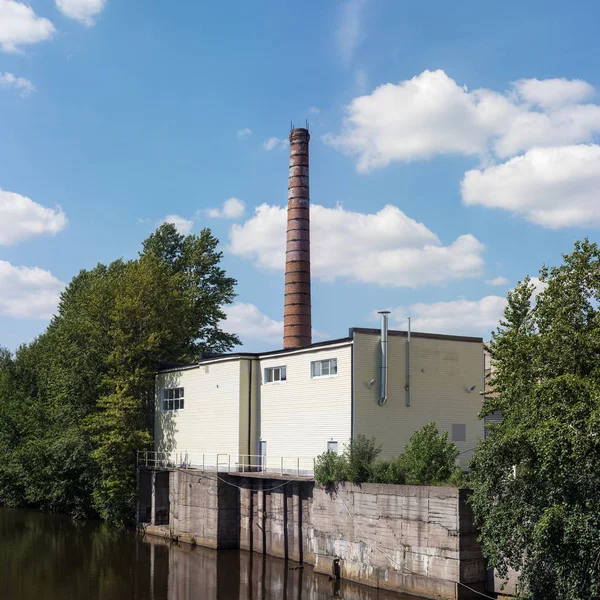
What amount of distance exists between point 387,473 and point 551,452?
1150 centimetres

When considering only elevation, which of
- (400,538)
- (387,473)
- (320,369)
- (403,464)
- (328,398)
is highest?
(320,369)

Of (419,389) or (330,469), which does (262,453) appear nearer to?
(330,469)

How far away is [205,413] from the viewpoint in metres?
46.2

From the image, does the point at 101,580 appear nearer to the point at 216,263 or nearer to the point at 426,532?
the point at 426,532

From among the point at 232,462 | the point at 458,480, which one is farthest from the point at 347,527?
the point at 232,462

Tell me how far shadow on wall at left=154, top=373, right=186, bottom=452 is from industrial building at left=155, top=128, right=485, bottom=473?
1505mm

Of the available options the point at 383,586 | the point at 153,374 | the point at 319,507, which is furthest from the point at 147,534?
the point at 383,586

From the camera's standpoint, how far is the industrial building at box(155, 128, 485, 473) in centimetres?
3625

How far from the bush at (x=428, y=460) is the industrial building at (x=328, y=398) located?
15.2ft

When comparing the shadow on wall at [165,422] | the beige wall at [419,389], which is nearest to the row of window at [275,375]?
the shadow on wall at [165,422]

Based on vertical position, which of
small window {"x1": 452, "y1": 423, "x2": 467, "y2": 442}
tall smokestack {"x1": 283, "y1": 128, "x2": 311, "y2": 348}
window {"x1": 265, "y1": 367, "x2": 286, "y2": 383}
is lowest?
small window {"x1": 452, "y1": 423, "x2": 467, "y2": 442}

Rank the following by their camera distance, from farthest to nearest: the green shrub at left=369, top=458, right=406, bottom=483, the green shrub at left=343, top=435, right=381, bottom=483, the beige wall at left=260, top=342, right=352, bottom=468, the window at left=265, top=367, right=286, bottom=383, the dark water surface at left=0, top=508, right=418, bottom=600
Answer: the window at left=265, top=367, right=286, bottom=383 → the beige wall at left=260, top=342, right=352, bottom=468 → the green shrub at left=343, top=435, right=381, bottom=483 → the dark water surface at left=0, top=508, right=418, bottom=600 → the green shrub at left=369, top=458, right=406, bottom=483

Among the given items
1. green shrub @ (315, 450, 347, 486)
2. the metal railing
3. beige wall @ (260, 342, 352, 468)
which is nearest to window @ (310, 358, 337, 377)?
beige wall @ (260, 342, 352, 468)

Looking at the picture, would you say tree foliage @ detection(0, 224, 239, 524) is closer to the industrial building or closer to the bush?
the industrial building
